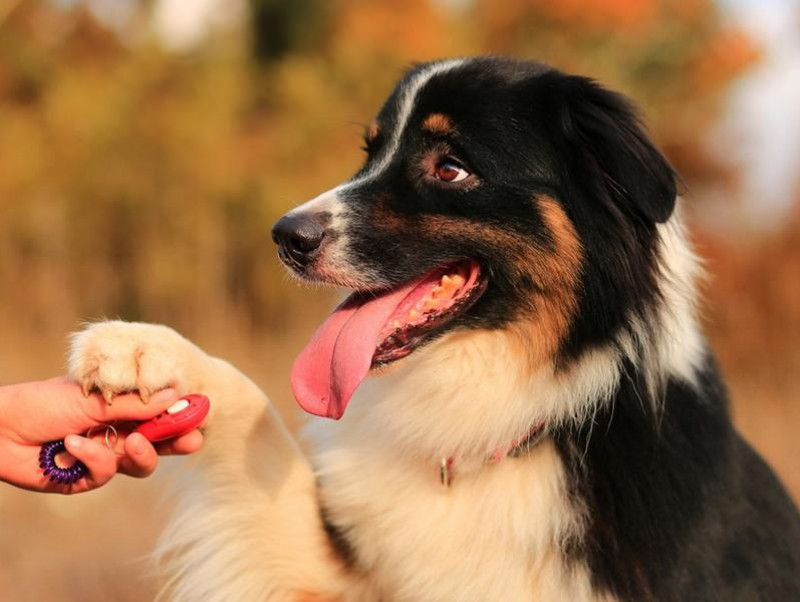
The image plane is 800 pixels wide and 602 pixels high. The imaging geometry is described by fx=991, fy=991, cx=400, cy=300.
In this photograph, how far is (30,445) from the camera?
10.2 feet

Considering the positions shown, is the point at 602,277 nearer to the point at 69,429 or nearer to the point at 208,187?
the point at 69,429

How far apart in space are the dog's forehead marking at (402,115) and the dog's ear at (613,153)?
0.47 m

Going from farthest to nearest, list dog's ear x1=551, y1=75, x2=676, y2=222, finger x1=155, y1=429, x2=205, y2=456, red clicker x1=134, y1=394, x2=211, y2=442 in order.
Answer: dog's ear x1=551, y1=75, x2=676, y2=222 → finger x1=155, y1=429, x2=205, y2=456 → red clicker x1=134, y1=394, x2=211, y2=442

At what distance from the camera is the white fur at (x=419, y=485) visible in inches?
132

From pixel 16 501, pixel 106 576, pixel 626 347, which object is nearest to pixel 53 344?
pixel 16 501

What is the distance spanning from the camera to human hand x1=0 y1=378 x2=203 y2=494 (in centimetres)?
298

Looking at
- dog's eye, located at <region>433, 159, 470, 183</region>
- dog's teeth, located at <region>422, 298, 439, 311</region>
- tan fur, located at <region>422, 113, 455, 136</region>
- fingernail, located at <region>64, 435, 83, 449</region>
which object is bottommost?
fingernail, located at <region>64, 435, 83, 449</region>

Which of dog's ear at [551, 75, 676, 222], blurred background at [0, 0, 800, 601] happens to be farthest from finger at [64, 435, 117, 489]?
blurred background at [0, 0, 800, 601]

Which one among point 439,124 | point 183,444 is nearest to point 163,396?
point 183,444

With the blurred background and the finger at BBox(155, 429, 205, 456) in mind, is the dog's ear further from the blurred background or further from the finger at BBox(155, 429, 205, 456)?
the blurred background

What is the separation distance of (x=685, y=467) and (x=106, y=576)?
11.0ft

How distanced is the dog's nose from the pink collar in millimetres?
894

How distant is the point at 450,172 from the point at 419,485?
113 cm

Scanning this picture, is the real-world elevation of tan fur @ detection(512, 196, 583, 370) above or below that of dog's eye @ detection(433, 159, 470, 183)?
below
